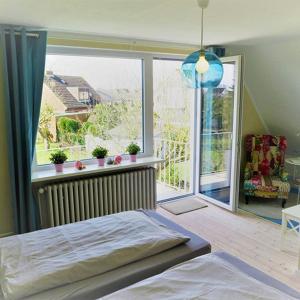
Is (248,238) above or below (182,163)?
below

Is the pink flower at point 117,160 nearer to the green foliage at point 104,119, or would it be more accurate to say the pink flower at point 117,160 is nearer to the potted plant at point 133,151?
the potted plant at point 133,151

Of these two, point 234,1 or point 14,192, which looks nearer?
point 234,1

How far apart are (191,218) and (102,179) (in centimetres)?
130

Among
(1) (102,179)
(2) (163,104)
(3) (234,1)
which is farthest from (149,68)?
(3) (234,1)

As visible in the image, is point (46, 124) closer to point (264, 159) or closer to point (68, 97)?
point (68, 97)

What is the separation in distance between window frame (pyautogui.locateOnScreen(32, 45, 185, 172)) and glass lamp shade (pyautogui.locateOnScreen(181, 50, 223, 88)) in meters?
1.82

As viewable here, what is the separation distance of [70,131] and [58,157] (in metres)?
0.41

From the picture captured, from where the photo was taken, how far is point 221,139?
4.20 metres

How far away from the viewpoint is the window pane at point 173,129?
174 inches

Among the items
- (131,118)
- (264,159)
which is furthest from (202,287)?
(264,159)

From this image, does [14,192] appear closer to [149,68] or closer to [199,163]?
[149,68]

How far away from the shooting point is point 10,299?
1.51 metres

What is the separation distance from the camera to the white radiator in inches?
123

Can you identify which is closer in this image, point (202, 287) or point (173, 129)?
point (202, 287)
